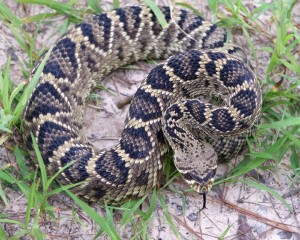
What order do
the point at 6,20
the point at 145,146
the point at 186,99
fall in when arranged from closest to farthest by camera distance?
the point at 145,146
the point at 186,99
the point at 6,20

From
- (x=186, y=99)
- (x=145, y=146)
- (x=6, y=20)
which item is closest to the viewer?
(x=145, y=146)

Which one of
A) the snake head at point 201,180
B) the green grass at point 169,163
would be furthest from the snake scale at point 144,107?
the green grass at point 169,163

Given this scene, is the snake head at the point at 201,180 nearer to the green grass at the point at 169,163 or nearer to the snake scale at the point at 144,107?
the snake scale at the point at 144,107

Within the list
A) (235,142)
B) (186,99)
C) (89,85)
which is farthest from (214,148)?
(89,85)

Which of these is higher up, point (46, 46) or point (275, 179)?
point (46, 46)

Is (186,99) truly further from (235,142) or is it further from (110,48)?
(110,48)

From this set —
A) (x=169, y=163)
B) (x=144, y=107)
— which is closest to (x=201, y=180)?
(x=169, y=163)

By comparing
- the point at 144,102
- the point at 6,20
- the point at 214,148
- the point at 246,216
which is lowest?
the point at 246,216
